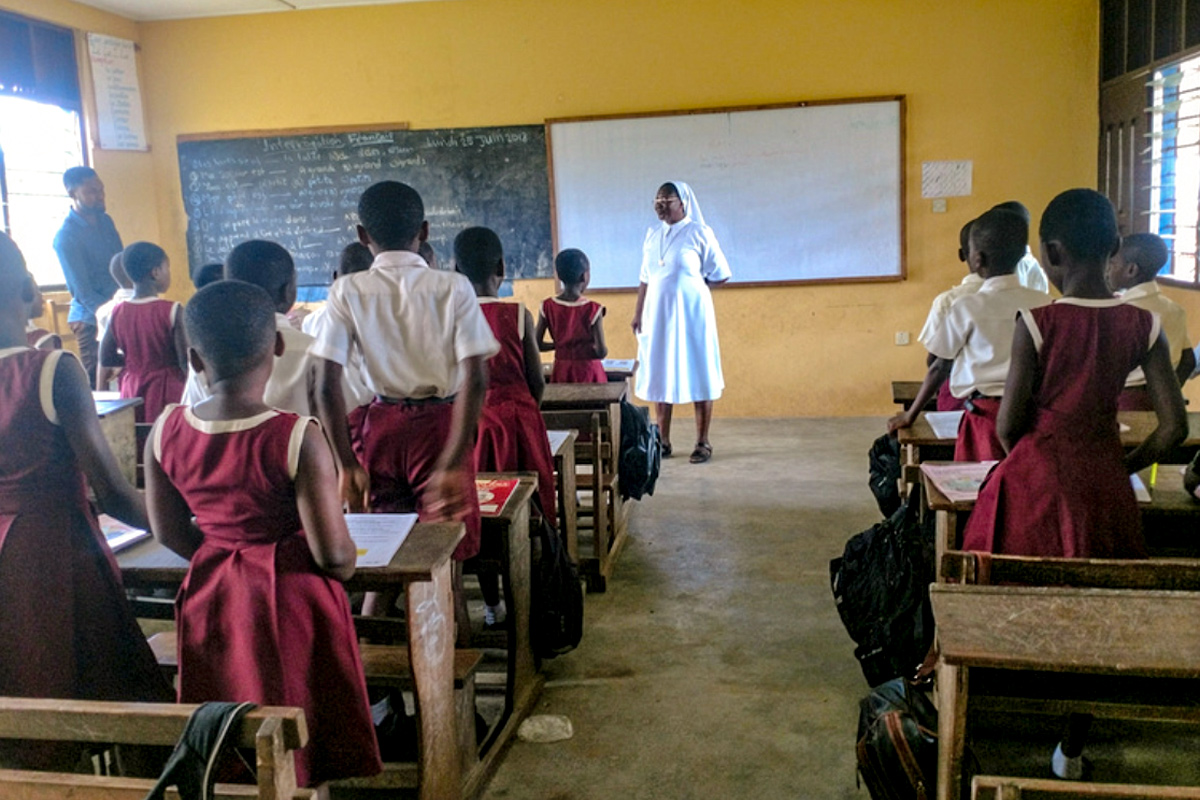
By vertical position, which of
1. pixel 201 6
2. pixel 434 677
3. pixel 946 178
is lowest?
pixel 434 677

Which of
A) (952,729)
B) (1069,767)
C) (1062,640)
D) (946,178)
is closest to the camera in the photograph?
(1062,640)

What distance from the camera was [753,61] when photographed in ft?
20.3

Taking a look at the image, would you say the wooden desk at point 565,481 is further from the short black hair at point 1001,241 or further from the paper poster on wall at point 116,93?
the paper poster on wall at point 116,93

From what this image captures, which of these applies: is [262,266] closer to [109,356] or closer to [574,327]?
[109,356]

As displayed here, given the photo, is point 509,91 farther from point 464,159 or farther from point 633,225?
point 633,225

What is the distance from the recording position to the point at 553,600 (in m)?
2.67

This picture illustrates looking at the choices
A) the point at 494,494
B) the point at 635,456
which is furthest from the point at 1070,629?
the point at 635,456

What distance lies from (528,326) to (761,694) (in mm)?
1200

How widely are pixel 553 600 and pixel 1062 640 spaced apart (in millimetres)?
1485

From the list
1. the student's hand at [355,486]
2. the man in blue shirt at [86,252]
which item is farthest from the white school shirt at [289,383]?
the man in blue shirt at [86,252]

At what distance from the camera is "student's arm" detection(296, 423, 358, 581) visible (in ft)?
5.23

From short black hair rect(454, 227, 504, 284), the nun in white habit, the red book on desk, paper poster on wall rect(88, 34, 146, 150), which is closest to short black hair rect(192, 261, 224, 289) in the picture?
short black hair rect(454, 227, 504, 284)

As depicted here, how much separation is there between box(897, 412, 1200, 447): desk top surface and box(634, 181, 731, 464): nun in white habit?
2529 millimetres

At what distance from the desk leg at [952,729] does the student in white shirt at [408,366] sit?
115 centimetres
